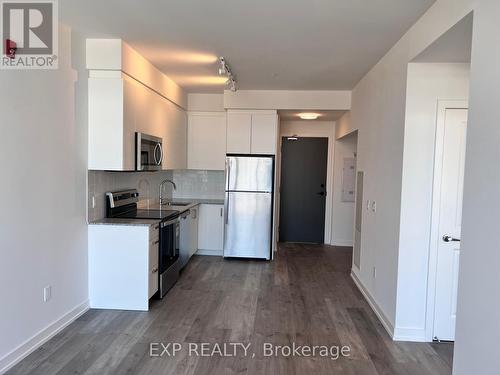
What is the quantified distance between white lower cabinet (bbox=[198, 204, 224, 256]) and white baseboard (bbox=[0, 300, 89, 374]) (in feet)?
8.00

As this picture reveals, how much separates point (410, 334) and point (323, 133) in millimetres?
4502

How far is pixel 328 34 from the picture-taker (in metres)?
3.04

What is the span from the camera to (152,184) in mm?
5266

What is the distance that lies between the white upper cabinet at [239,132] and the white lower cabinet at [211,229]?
3.08 ft

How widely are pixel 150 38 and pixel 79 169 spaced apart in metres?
1.38

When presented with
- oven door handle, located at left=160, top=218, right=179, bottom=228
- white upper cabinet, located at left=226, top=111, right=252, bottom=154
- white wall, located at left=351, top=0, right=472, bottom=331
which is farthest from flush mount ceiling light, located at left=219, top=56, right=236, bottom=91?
oven door handle, located at left=160, top=218, right=179, bottom=228

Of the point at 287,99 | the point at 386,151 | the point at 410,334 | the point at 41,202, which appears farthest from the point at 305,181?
the point at 41,202

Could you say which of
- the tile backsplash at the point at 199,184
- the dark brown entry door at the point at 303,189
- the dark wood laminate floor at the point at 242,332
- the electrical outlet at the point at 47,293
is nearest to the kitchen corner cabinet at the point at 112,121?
the electrical outlet at the point at 47,293

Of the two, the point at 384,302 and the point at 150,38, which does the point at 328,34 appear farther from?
the point at 384,302

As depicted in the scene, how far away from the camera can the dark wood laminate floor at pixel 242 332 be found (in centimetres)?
256

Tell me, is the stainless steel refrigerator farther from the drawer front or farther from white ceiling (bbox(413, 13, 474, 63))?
white ceiling (bbox(413, 13, 474, 63))

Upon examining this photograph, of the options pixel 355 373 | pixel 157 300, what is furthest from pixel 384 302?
pixel 157 300

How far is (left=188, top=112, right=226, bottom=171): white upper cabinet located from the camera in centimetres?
582

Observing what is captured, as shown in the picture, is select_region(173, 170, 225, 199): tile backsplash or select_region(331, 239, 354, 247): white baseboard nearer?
select_region(173, 170, 225, 199): tile backsplash
